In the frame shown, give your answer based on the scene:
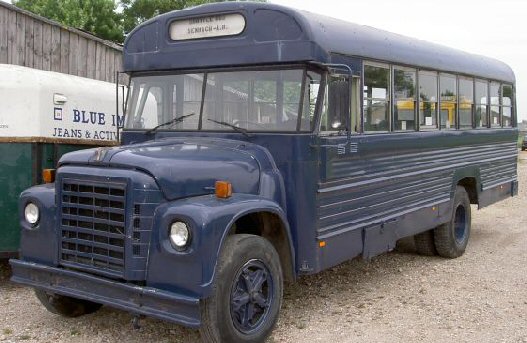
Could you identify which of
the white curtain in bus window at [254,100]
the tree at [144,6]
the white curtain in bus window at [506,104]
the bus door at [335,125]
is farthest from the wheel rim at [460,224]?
the tree at [144,6]

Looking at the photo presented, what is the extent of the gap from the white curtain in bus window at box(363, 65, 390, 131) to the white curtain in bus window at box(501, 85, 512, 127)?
405cm

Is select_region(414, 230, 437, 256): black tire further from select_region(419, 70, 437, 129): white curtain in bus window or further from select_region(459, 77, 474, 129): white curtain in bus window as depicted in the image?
select_region(419, 70, 437, 129): white curtain in bus window

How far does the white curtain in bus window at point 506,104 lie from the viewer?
950 cm

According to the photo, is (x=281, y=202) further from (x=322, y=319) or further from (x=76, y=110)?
(x=76, y=110)

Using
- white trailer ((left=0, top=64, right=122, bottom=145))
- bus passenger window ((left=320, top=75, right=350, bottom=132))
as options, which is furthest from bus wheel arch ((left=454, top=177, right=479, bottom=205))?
white trailer ((left=0, top=64, right=122, bottom=145))

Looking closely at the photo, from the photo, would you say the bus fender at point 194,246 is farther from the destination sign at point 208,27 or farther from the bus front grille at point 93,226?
the destination sign at point 208,27

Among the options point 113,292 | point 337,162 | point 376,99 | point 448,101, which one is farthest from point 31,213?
point 448,101

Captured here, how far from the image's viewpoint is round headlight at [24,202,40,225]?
15.7 ft

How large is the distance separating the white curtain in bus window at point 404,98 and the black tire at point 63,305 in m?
3.50

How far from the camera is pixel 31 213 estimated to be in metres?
4.83

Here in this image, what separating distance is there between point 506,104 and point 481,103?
1.23 m

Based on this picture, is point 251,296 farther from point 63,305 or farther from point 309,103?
point 63,305

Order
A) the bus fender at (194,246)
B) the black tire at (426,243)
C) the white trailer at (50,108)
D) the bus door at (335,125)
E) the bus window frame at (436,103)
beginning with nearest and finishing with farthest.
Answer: the bus fender at (194,246) < the bus door at (335,125) < the white trailer at (50,108) < the bus window frame at (436,103) < the black tire at (426,243)

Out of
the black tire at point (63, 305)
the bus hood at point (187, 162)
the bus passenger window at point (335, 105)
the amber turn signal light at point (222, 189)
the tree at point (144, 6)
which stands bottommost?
the black tire at point (63, 305)
